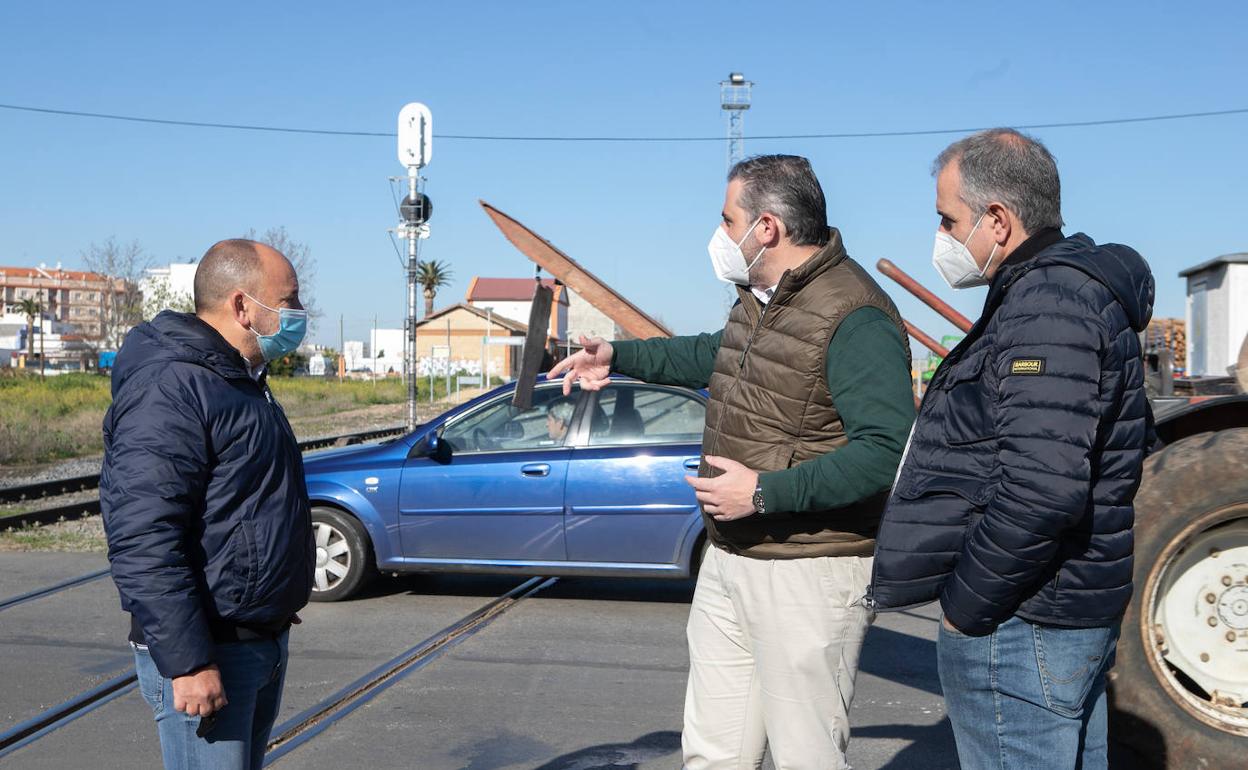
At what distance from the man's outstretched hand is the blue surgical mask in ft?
3.15

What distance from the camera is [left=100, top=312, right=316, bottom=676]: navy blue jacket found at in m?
2.69

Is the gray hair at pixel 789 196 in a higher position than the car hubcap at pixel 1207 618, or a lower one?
higher

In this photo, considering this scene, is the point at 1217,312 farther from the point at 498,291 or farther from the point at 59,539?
the point at 498,291

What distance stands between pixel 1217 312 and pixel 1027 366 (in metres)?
4.39

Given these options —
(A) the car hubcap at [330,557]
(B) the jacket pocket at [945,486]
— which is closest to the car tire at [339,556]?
(A) the car hubcap at [330,557]

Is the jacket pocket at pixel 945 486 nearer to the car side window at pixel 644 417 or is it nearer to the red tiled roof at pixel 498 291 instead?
the car side window at pixel 644 417

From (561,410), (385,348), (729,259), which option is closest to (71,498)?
(561,410)

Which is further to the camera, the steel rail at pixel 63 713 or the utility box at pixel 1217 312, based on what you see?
the utility box at pixel 1217 312

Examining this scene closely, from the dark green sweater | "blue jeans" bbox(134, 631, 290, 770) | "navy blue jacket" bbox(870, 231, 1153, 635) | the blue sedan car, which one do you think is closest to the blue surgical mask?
"blue jeans" bbox(134, 631, 290, 770)

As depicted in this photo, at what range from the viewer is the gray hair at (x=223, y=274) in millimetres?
3076

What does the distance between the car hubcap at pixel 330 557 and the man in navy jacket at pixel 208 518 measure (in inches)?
208

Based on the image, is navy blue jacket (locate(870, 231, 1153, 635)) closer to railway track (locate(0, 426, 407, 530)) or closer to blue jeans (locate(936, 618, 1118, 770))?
blue jeans (locate(936, 618, 1118, 770))

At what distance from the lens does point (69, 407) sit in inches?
1249

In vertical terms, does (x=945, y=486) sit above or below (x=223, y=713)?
above
